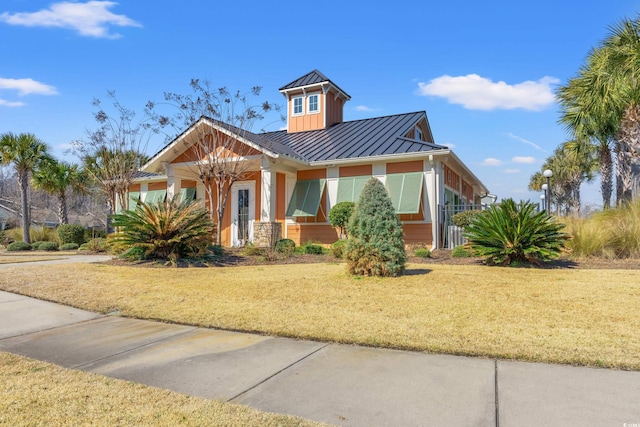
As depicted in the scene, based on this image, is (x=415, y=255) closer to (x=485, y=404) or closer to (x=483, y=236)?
(x=483, y=236)

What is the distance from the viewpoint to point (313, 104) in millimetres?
20984

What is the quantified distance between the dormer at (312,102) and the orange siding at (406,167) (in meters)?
6.96

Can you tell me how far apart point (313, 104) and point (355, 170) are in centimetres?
731

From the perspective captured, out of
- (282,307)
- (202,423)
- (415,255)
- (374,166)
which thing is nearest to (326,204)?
(374,166)

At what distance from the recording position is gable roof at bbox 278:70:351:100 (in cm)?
2061

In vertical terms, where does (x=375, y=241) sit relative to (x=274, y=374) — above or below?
above

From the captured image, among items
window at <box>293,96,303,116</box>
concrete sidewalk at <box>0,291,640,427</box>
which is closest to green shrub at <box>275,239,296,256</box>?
concrete sidewalk at <box>0,291,640,427</box>

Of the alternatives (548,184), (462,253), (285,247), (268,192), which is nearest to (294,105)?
(268,192)

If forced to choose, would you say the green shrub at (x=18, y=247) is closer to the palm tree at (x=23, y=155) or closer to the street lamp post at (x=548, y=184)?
the palm tree at (x=23, y=155)

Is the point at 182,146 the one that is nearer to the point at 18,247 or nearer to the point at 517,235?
the point at 18,247

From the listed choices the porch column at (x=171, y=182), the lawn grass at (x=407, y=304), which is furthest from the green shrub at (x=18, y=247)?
the lawn grass at (x=407, y=304)

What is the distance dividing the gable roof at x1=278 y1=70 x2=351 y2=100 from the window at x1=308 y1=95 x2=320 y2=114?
665mm

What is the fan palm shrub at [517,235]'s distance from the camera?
342 inches

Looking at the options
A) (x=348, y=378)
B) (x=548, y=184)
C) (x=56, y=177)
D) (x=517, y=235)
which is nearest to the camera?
(x=348, y=378)
